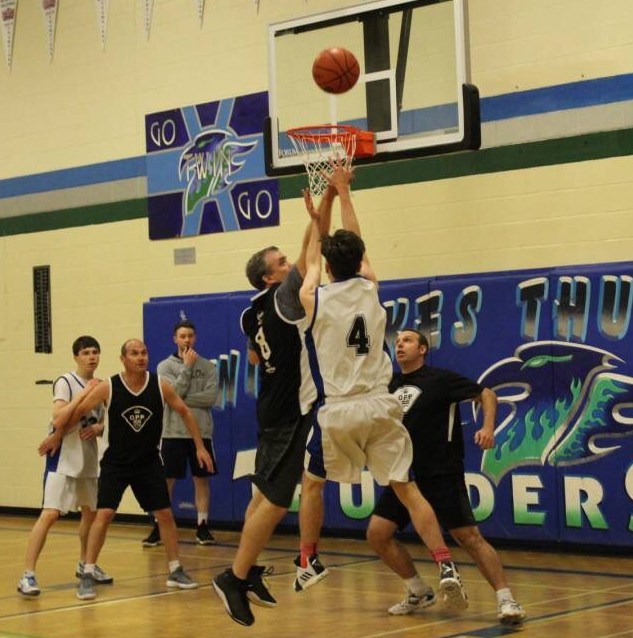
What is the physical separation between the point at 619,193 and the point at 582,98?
86 cm

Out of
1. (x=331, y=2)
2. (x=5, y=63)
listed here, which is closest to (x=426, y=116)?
(x=331, y=2)

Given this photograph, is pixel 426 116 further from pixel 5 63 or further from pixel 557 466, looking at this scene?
pixel 5 63

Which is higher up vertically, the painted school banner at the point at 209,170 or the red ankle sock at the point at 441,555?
the painted school banner at the point at 209,170

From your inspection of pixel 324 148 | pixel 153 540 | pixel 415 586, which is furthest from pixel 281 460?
pixel 153 540

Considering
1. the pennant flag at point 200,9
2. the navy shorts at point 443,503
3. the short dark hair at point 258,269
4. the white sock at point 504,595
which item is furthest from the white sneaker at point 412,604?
the pennant flag at point 200,9

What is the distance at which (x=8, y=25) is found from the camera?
1504cm

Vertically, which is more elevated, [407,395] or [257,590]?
[407,395]

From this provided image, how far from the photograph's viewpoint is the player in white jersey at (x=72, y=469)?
9.38 metres

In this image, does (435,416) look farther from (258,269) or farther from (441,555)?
(258,269)

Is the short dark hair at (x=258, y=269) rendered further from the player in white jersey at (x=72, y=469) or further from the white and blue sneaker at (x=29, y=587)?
the white and blue sneaker at (x=29, y=587)

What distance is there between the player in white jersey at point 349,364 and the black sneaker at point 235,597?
802mm

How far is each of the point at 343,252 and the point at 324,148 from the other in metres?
3.73

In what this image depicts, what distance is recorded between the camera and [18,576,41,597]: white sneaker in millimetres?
9250

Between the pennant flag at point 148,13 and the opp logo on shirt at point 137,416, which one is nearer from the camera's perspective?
the opp logo on shirt at point 137,416
